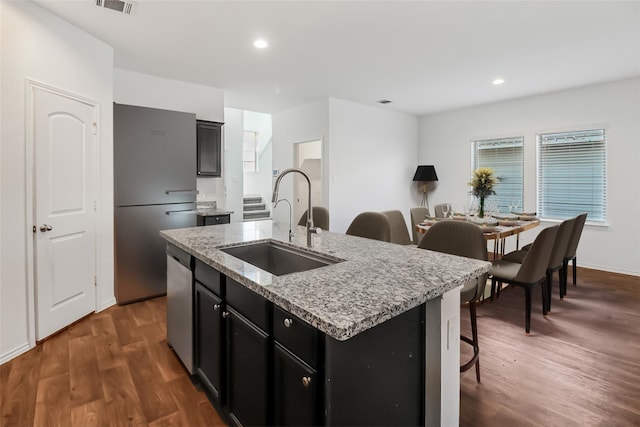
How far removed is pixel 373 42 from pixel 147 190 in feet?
9.26

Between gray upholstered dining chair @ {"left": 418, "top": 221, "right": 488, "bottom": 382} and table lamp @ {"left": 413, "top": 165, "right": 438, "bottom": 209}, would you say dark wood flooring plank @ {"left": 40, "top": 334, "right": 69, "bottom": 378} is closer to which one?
gray upholstered dining chair @ {"left": 418, "top": 221, "right": 488, "bottom": 382}

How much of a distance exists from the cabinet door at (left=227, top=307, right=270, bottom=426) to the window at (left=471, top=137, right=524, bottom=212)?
5.28 metres

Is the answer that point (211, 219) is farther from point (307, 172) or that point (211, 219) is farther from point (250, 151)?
point (250, 151)

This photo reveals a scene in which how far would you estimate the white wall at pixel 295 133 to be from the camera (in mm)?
5352

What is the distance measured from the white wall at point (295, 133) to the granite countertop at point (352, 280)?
3335 mm

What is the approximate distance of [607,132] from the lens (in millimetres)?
4598

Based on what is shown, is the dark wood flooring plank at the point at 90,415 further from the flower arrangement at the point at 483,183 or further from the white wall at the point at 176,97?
the flower arrangement at the point at 483,183

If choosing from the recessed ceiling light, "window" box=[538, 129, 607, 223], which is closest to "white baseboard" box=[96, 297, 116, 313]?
the recessed ceiling light

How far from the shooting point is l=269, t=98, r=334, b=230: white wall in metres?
5.35

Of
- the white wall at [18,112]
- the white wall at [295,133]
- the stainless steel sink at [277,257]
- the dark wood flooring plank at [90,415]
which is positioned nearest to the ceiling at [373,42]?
the white wall at [18,112]

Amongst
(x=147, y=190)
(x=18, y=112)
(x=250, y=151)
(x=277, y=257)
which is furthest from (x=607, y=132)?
(x=250, y=151)

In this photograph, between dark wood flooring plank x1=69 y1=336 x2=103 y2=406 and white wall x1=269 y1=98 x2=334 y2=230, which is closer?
dark wood flooring plank x1=69 y1=336 x2=103 y2=406

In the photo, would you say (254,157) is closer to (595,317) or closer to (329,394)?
(595,317)

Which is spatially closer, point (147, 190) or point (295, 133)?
point (147, 190)
